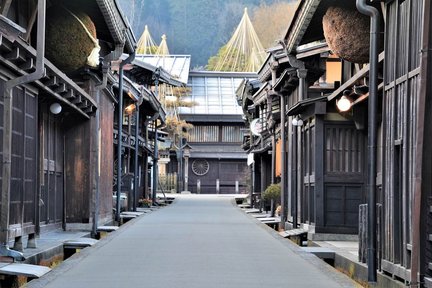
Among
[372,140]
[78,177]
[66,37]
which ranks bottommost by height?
[78,177]

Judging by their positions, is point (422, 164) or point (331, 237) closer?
point (422, 164)

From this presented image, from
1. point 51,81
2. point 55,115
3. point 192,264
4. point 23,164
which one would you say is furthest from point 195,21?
point 192,264

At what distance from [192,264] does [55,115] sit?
9.21 metres

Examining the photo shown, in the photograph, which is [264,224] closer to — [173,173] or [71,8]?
[71,8]

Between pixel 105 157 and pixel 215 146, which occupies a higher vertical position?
pixel 215 146

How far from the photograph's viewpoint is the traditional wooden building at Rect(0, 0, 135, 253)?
1312 cm

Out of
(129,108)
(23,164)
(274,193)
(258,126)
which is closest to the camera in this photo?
(23,164)

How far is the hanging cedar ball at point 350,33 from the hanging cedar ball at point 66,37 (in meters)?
6.32

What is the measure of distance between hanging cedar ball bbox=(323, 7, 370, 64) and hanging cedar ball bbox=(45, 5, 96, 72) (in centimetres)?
632

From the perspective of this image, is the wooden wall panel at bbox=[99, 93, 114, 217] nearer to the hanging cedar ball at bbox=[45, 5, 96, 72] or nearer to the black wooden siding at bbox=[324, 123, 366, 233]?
the hanging cedar ball at bbox=[45, 5, 96, 72]

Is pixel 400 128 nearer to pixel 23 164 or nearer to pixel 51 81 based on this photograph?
pixel 23 164

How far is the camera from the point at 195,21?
136500 mm

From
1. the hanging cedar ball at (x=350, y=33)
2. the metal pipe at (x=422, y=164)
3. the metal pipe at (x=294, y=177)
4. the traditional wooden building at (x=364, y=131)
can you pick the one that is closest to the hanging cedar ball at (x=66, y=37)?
the traditional wooden building at (x=364, y=131)

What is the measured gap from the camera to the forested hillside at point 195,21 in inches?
5153
